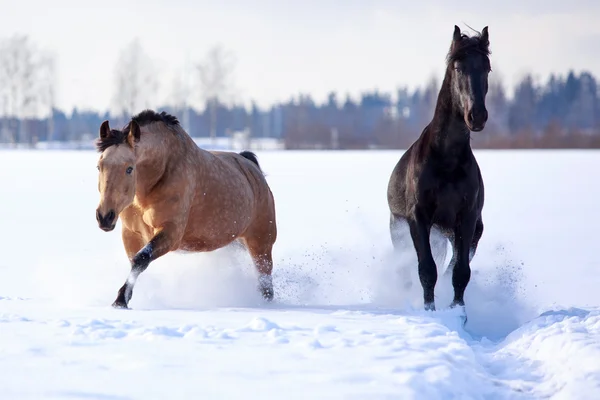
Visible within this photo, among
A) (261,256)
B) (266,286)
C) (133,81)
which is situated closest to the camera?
(266,286)

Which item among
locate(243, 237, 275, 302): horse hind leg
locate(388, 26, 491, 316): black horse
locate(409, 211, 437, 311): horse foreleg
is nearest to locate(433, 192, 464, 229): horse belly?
locate(388, 26, 491, 316): black horse

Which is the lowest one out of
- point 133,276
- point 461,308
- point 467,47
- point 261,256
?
point 461,308

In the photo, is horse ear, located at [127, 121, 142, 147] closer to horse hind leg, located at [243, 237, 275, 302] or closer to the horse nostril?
horse hind leg, located at [243, 237, 275, 302]

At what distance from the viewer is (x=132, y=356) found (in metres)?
3.55

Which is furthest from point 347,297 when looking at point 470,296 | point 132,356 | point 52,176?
point 52,176

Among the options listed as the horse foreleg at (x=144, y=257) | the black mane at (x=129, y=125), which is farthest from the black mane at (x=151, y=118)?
the horse foreleg at (x=144, y=257)

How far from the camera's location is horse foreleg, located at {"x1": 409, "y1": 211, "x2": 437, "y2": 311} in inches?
224

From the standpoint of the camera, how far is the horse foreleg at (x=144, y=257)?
207 inches

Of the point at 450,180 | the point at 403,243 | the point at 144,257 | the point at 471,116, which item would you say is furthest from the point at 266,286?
the point at 471,116

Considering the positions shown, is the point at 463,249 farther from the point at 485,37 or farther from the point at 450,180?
the point at 485,37

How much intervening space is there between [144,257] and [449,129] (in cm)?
241

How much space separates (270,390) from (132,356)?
0.75 m

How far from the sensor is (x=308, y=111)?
311ft

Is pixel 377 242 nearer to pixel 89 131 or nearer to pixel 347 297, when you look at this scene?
pixel 347 297
